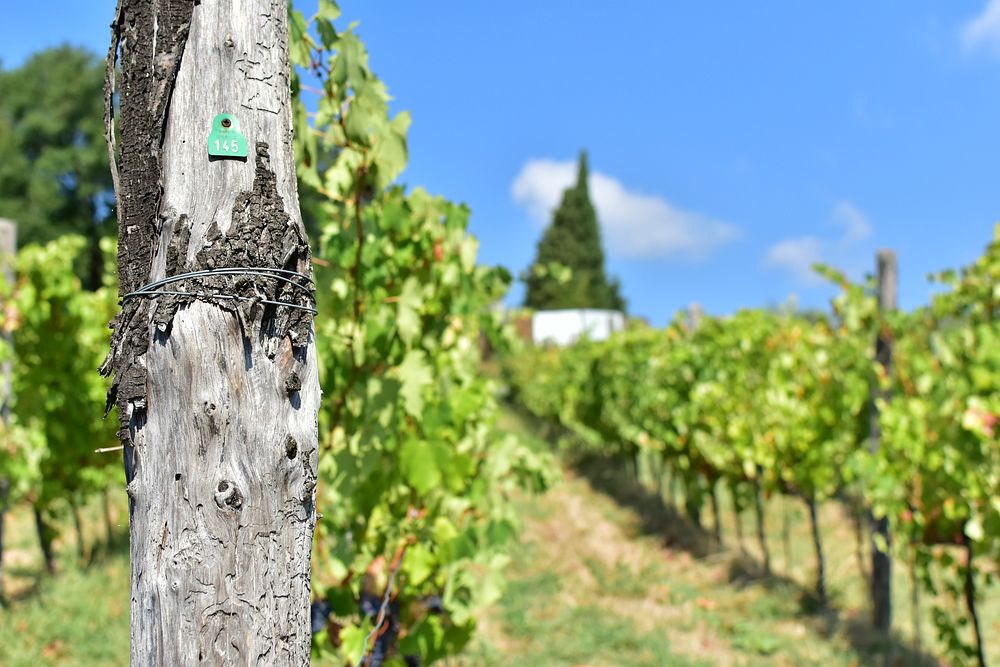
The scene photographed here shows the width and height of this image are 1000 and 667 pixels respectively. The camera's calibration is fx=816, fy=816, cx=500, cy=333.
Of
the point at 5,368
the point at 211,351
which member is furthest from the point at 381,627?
the point at 5,368

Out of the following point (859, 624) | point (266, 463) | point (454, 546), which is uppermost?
point (266, 463)

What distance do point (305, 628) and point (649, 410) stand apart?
7.89 m

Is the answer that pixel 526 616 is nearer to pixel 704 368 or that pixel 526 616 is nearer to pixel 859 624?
pixel 859 624

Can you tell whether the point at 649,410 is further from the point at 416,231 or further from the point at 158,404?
the point at 158,404

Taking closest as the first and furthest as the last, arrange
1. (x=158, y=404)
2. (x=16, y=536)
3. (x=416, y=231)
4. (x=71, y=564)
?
1. (x=158, y=404)
2. (x=416, y=231)
3. (x=71, y=564)
4. (x=16, y=536)

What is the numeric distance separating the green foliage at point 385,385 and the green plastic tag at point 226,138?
1.14m

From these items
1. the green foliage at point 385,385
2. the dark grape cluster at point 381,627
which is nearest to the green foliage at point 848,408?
the green foliage at point 385,385

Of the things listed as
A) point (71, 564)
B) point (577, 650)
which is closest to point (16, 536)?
point (71, 564)

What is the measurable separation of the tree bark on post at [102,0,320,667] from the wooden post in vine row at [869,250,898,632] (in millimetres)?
5081

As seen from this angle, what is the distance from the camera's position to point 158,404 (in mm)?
1529

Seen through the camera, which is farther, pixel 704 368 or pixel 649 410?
pixel 649 410

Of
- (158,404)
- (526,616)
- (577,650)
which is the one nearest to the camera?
(158,404)

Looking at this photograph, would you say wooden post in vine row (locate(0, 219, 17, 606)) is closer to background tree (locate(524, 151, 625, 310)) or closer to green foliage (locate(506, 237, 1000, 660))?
green foliage (locate(506, 237, 1000, 660))

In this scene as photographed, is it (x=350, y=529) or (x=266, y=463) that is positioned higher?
(x=266, y=463)
